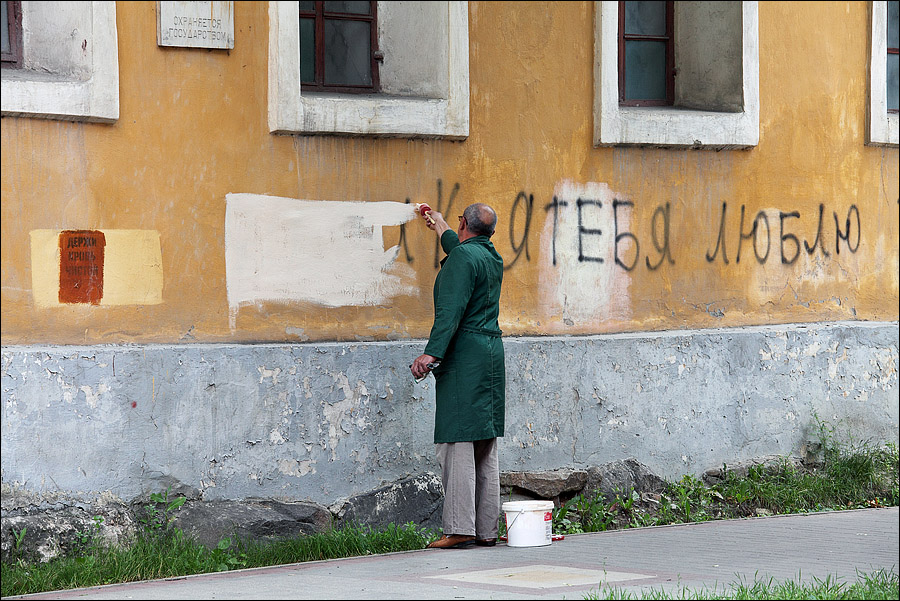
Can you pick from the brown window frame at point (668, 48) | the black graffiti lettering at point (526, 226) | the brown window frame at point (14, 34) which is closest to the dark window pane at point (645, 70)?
the brown window frame at point (668, 48)

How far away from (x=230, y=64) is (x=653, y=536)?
3753 millimetres

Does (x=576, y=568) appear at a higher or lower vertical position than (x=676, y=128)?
lower

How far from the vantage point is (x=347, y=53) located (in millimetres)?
7566

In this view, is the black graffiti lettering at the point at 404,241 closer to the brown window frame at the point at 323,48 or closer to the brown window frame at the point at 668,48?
the brown window frame at the point at 323,48

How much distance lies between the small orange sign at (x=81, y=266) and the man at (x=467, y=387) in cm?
182

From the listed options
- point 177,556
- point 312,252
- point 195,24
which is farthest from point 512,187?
point 177,556

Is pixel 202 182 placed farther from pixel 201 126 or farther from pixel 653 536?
pixel 653 536

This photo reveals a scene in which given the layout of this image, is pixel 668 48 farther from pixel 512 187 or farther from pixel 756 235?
pixel 512 187

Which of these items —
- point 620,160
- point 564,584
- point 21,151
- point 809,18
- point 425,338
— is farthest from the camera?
point 809,18

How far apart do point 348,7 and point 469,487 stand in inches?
125

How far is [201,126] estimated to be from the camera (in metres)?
6.79

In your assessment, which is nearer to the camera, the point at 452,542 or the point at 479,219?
the point at 452,542

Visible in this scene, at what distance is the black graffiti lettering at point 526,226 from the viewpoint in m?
7.64

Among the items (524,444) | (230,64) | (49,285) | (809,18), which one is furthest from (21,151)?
(809,18)
